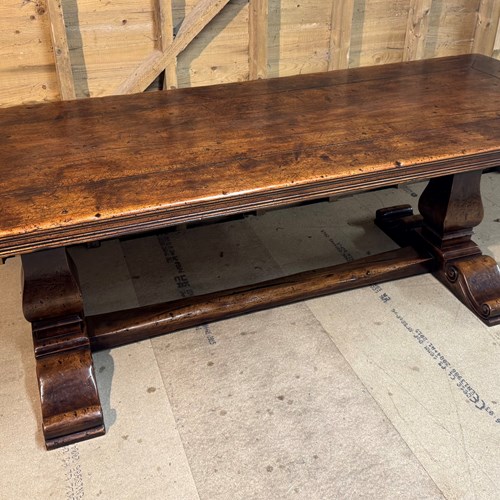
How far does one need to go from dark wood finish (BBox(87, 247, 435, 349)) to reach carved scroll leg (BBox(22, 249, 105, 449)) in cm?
16

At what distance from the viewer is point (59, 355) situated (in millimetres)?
1721

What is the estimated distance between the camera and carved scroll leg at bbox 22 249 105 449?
5.38 ft

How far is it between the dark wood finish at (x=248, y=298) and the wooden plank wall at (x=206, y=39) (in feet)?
2.83

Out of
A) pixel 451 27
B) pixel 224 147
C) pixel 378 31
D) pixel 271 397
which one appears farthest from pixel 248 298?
pixel 451 27

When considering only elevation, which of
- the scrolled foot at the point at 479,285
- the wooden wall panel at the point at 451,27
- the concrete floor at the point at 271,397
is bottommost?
the concrete floor at the point at 271,397

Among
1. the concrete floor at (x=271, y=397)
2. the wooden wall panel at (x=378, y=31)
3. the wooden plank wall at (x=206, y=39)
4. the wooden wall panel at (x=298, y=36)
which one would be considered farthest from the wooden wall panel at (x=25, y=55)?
the wooden wall panel at (x=378, y=31)

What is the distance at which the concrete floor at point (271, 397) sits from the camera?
60.5 inches

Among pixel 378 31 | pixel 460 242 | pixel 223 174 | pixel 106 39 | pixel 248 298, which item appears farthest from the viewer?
pixel 378 31

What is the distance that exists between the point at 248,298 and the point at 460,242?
75 cm

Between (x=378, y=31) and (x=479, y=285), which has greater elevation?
(x=378, y=31)

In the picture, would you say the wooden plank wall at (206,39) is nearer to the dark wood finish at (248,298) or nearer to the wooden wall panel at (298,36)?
the wooden wall panel at (298,36)

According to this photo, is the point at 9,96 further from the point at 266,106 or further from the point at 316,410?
the point at 316,410

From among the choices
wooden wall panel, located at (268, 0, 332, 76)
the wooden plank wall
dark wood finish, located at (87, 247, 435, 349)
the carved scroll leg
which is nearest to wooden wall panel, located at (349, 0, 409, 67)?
the wooden plank wall

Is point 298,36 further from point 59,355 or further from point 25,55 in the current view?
point 59,355
